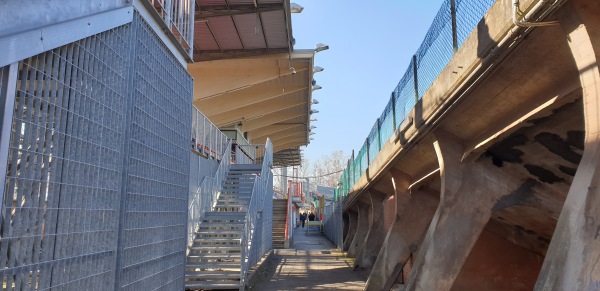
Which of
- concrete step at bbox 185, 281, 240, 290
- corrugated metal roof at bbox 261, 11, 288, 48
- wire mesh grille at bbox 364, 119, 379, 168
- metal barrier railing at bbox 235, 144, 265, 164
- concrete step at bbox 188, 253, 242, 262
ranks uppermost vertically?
corrugated metal roof at bbox 261, 11, 288, 48

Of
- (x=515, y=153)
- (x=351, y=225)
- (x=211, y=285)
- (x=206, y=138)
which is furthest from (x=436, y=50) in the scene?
(x=351, y=225)

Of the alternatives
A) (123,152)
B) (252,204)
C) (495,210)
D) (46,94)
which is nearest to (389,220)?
(252,204)

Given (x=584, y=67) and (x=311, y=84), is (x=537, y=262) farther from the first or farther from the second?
(x=311, y=84)

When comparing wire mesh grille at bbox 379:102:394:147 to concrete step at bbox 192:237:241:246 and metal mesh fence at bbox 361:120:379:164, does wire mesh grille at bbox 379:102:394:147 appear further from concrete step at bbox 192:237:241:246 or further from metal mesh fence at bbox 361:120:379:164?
concrete step at bbox 192:237:241:246

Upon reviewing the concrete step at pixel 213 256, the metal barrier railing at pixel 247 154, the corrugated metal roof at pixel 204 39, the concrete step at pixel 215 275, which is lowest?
the concrete step at pixel 215 275

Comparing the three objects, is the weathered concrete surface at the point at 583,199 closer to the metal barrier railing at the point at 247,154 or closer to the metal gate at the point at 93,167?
the metal gate at the point at 93,167

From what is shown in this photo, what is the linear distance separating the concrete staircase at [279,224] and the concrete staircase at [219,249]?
1191 cm

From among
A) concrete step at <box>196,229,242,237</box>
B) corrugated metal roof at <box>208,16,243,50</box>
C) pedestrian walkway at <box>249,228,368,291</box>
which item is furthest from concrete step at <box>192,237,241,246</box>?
corrugated metal roof at <box>208,16,243,50</box>

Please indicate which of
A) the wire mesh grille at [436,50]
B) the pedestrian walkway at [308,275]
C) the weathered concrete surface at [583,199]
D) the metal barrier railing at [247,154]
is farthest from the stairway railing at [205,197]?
the weathered concrete surface at [583,199]

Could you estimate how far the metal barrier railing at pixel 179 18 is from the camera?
5.17 meters

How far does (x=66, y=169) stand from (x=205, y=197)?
1028 cm

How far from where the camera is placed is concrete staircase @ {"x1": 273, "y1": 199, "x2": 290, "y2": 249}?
26.1 meters

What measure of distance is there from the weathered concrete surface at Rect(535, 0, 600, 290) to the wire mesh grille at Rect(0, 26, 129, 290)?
3.61 meters

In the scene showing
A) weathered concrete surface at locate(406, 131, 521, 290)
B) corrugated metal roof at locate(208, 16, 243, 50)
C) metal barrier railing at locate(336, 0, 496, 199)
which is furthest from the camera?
corrugated metal roof at locate(208, 16, 243, 50)
